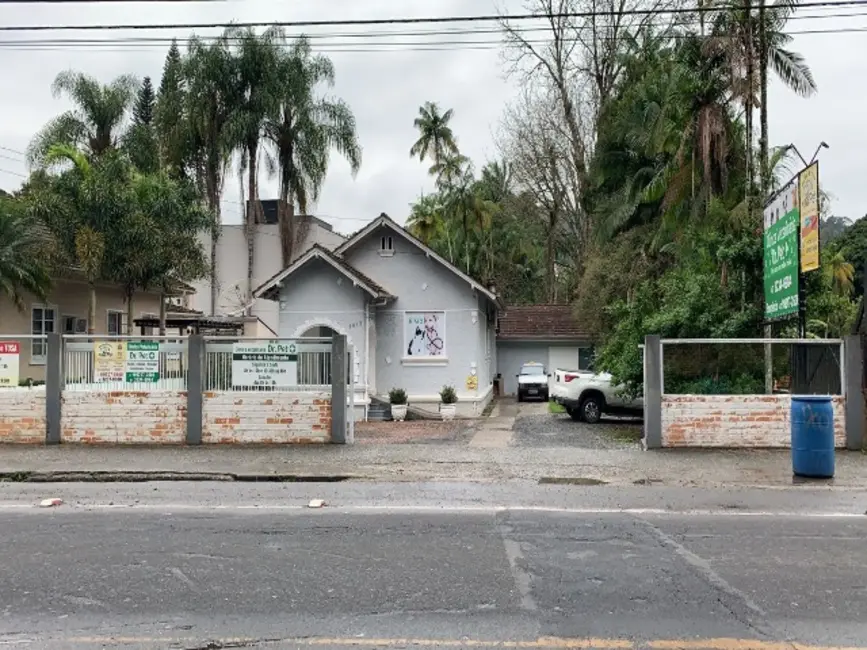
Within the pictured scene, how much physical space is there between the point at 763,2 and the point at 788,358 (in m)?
8.08

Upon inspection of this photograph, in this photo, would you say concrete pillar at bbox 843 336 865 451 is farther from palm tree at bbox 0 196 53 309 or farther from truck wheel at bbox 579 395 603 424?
palm tree at bbox 0 196 53 309

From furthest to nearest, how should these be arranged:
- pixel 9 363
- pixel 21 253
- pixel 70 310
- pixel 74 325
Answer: pixel 74 325 < pixel 70 310 < pixel 21 253 < pixel 9 363

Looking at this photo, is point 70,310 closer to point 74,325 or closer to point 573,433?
point 74,325

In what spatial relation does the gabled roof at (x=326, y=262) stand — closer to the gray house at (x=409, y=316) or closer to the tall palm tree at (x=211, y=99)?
the gray house at (x=409, y=316)

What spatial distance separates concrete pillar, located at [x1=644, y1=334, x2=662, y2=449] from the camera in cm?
1377

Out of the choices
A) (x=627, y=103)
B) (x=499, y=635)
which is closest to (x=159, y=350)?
(x=499, y=635)

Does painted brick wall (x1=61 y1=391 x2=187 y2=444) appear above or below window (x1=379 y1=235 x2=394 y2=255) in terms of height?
below

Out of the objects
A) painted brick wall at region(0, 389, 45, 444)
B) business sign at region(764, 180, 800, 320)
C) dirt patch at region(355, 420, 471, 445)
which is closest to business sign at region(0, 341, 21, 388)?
painted brick wall at region(0, 389, 45, 444)

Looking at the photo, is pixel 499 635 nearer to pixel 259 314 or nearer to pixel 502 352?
pixel 502 352

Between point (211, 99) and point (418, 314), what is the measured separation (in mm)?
16358

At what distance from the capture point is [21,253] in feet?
67.4

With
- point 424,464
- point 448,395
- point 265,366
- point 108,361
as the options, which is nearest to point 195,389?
point 265,366

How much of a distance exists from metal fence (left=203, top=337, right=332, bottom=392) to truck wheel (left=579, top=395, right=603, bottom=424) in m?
7.79

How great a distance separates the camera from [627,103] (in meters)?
29.9
